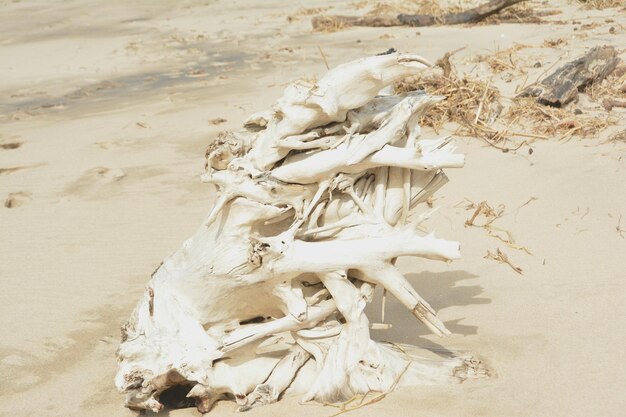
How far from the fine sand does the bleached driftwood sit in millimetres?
188

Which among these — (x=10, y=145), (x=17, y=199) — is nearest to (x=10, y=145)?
(x=10, y=145)

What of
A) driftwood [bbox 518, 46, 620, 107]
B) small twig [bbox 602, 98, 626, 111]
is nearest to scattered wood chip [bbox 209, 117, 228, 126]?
driftwood [bbox 518, 46, 620, 107]

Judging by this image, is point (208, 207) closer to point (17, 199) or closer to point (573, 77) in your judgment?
point (17, 199)

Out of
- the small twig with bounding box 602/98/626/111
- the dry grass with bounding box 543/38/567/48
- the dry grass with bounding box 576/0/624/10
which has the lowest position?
the small twig with bounding box 602/98/626/111

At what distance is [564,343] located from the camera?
4.28 m

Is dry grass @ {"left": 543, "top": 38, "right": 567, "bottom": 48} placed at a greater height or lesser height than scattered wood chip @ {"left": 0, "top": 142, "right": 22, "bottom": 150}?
greater

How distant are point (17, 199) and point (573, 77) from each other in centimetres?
545

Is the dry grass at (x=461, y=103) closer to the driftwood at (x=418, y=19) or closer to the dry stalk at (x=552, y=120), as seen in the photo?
the dry stalk at (x=552, y=120)

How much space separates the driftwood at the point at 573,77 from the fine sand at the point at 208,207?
261 mm

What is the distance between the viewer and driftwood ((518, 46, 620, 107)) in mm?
7848

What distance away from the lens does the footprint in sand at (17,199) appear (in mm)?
7191

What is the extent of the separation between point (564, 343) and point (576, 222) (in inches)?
74.1

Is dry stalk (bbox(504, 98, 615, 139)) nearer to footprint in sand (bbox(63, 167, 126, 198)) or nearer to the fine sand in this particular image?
the fine sand

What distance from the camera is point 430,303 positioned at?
16.4 ft
